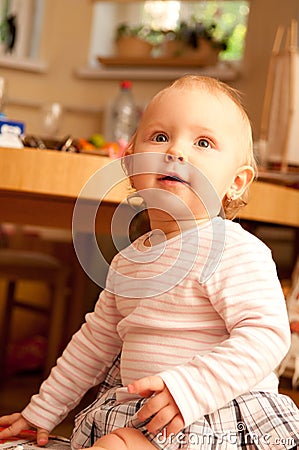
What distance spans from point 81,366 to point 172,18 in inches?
128

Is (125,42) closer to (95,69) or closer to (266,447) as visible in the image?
(95,69)

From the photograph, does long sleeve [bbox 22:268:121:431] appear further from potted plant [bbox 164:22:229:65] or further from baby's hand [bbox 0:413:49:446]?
potted plant [bbox 164:22:229:65]

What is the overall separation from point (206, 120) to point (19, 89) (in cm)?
337

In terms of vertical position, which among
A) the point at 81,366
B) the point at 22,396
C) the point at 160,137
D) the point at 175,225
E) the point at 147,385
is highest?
the point at 160,137

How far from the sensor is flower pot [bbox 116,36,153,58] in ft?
13.3

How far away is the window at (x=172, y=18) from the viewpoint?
3893 mm

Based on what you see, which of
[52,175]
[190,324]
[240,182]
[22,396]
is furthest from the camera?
[22,396]

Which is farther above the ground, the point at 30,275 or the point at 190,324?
the point at 190,324

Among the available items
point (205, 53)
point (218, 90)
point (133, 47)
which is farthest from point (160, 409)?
point (133, 47)

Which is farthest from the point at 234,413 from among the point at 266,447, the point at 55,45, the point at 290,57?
the point at 55,45

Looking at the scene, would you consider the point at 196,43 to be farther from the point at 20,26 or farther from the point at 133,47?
the point at 20,26

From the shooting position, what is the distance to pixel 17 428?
110cm

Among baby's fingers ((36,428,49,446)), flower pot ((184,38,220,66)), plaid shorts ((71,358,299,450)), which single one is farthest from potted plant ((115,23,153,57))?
plaid shorts ((71,358,299,450))

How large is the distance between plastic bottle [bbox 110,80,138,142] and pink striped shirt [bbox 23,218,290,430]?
2.61 metres
